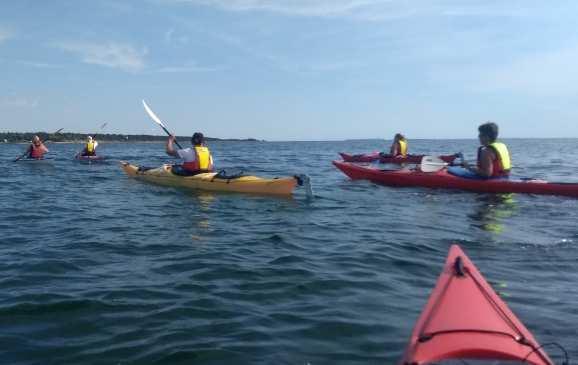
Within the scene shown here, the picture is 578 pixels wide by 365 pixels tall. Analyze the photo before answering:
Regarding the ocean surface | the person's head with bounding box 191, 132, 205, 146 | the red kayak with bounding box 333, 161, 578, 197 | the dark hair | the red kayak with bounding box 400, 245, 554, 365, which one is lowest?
the ocean surface

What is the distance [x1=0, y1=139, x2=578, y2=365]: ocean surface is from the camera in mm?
3686

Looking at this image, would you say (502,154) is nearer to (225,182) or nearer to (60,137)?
(225,182)

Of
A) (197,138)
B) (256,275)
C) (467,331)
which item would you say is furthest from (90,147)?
(467,331)

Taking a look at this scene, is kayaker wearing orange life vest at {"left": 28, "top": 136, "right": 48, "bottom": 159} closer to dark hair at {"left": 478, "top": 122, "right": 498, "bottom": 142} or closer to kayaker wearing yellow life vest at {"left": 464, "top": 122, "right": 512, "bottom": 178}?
kayaker wearing yellow life vest at {"left": 464, "top": 122, "right": 512, "bottom": 178}

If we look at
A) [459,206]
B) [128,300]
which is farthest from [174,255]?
[459,206]

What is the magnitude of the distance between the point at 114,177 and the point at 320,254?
38.4 feet

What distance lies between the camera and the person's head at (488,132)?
1036 centimetres

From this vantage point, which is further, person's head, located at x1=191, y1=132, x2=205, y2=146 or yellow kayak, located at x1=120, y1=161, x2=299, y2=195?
person's head, located at x1=191, y1=132, x2=205, y2=146

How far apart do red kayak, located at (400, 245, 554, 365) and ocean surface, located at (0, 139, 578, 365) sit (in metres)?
0.66

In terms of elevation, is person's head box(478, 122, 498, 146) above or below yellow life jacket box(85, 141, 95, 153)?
above

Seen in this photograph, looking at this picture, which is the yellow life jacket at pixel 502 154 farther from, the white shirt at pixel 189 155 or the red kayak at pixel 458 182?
the white shirt at pixel 189 155

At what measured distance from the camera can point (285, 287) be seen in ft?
16.3

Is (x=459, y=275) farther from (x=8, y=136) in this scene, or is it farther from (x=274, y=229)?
(x=8, y=136)

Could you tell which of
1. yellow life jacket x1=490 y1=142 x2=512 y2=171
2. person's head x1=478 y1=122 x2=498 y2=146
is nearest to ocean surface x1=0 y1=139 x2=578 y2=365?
yellow life jacket x1=490 y1=142 x2=512 y2=171
